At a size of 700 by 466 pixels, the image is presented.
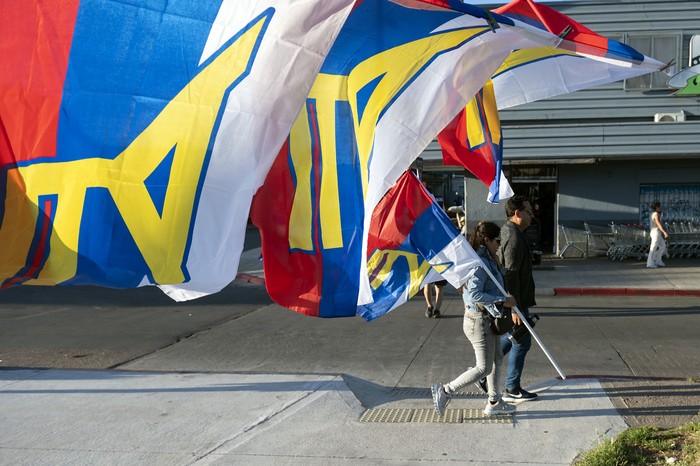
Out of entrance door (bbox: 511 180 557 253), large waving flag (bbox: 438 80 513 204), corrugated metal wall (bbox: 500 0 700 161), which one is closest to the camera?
large waving flag (bbox: 438 80 513 204)

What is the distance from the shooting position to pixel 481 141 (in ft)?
20.4

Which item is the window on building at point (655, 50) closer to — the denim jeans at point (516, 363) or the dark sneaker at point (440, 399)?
the denim jeans at point (516, 363)

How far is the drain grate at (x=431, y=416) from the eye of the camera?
591cm

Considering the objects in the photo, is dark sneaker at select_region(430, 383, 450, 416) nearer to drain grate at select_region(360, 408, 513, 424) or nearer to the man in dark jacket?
drain grate at select_region(360, 408, 513, 424)

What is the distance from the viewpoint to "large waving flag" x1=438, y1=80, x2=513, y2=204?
19.9ft

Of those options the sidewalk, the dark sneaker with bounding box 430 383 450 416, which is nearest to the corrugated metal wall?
the sidewalk

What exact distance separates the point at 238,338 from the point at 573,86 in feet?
21.0

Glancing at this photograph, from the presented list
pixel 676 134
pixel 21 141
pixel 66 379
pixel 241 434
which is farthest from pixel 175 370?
pixel 676 134

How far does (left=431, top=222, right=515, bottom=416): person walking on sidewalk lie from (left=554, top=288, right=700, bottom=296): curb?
9.37 metres

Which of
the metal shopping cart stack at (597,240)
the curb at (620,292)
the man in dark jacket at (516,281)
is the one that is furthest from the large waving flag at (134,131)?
the metal shopping cart stack at (597,240)

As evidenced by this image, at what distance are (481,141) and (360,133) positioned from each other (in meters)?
2.32

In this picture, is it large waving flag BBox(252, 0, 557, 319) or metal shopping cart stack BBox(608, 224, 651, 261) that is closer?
large waving flag BBox(252, 0, 557, 319)

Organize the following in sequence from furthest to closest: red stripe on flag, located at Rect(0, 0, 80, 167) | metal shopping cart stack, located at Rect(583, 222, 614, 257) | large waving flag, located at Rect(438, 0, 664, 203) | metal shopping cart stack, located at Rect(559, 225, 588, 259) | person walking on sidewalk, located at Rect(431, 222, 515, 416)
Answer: metal shopping cart stack, located at Rect(559, 225, 588, 259), metal shopping cart stack, located at Rect(583, 222, 614, 257), person walking on sidewalk, located at Rect(431, 222, 515, 416), large waving flag, located at Rect(438, 0, 664, 203), red stripe on flag, located at Rect(0, 0, 80, 167)

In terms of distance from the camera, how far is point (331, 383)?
7168 mm
